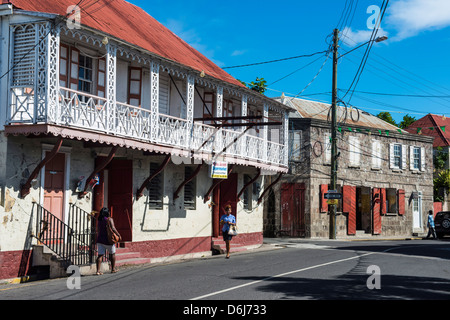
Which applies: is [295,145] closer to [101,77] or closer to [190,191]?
[190,191]

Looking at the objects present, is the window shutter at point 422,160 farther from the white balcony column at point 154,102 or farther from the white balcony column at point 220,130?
the white balcony column at point 154,102

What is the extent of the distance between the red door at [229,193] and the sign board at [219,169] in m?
3.21

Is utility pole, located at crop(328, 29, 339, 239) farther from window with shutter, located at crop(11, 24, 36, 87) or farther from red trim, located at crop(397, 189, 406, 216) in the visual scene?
window with shutter, located at crop(11, 24, 36, 87)

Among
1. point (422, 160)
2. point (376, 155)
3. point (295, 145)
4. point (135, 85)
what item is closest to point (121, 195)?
point (135, 85)

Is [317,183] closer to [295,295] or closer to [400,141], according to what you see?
[400,141]

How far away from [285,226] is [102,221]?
19270mm

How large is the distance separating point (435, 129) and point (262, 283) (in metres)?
48.7

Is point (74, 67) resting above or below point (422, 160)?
above

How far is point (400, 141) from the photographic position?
3791 centimetres

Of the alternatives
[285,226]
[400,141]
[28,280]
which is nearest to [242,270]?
[28,280]

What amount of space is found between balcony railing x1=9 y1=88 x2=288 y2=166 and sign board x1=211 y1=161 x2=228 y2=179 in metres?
0.50

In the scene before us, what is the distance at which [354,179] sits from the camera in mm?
34719

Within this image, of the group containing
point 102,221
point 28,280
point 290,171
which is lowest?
point 28,280
